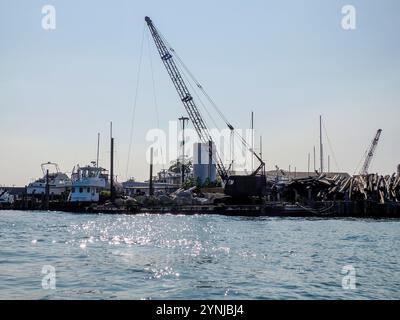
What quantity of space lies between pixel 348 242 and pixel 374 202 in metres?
41.8

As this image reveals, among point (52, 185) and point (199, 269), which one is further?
point (52, 185)

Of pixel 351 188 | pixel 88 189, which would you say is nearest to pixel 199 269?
pixel 351 188

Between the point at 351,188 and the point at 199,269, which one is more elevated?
the point at 351,188

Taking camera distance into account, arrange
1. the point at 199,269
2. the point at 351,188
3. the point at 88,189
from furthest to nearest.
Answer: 1. the point at 88,189
2. the point at 351,188
3. the point at 199,269

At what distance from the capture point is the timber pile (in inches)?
3027

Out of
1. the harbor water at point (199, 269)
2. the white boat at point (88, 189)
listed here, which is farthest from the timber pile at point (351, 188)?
the harbor water at point (199, 269)

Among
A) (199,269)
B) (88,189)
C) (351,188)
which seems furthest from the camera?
(88,189)

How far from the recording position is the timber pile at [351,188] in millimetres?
76875

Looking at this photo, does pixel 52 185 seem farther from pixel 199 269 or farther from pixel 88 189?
pixel 199 269

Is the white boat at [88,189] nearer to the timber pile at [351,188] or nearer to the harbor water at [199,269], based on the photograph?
the timber pile at [351,188]

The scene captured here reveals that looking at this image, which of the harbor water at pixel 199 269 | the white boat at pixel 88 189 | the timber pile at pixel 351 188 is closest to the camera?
the harbor water at pixel 199 269

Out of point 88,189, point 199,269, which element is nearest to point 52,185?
point 88,189

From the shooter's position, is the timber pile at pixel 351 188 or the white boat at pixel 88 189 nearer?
the timber pile at pixel 351 188

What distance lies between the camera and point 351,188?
8006 cm
